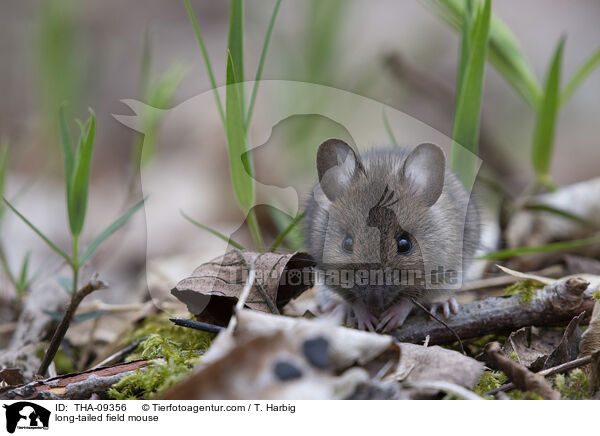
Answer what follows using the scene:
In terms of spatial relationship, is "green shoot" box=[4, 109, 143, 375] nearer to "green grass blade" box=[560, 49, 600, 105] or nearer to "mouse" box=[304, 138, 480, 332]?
"mouse" box=[304, 138, 480, 332]

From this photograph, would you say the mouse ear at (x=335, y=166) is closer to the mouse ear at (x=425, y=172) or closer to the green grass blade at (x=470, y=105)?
the mouse ear at (x=425, y=172)

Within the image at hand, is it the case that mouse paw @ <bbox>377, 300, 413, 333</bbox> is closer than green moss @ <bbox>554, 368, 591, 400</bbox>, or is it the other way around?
green moss @ <bbox>554, 368, 591, 400</bbox>

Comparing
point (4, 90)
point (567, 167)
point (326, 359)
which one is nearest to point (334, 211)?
point (326, 359)

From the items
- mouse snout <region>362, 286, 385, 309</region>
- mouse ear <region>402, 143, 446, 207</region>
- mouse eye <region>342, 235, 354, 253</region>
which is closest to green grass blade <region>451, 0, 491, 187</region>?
mouse ear <region>402, 143, 446, 207</region>

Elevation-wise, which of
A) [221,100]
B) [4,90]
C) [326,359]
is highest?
[4,90]

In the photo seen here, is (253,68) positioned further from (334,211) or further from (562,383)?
(562,383)

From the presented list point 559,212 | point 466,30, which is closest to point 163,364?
Result: point 466,30
